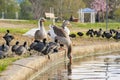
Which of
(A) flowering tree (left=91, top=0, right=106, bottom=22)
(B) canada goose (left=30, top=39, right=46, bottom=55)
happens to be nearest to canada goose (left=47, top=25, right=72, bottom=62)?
(B) canada goose (left=30, top=39, right=46, bottom=55)

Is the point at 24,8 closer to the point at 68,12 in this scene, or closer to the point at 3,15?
the point at 68,12

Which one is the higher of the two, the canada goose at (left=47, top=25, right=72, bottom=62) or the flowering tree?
the canada goose at (left=47, top=25, right=72, bottom=62)

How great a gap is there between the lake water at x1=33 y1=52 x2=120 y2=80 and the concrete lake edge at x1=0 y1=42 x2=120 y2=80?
23cm

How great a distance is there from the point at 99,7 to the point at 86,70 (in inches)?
2871

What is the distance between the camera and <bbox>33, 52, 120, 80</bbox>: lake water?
16.0 metres

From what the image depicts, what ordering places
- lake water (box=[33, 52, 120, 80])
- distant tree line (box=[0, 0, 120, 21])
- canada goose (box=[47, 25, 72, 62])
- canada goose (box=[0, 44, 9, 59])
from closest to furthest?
lake water (box=[33, 52, 120, 80]) < canada goose (box=[0, 44, 9, 59]) < canada goose (box=[47, 25, 72, 62]) < distant tree line (box=[0, 0, 120, 21])

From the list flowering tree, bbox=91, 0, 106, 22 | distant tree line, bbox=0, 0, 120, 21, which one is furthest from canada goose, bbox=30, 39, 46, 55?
flowering tree, bbox=91, 0, 106, 22

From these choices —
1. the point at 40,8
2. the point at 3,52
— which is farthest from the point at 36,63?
the point at 40,8

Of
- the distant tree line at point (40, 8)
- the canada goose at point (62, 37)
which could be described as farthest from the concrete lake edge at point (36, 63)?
the distant tree line at point (40, 8)

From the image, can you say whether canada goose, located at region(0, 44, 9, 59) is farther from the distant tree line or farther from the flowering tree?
the flowering tree

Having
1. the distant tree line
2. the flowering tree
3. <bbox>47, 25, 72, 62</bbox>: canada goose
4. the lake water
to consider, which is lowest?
the flowering tree

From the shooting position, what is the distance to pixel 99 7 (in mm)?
90500

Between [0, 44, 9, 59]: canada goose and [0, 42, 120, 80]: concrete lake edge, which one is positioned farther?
[0, 44, 9, 59]: canada goose

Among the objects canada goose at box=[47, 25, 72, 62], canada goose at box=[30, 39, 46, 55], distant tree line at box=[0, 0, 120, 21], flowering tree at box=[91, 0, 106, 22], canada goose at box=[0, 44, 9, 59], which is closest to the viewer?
canada goose at box=[0, 44, 9, 59]
